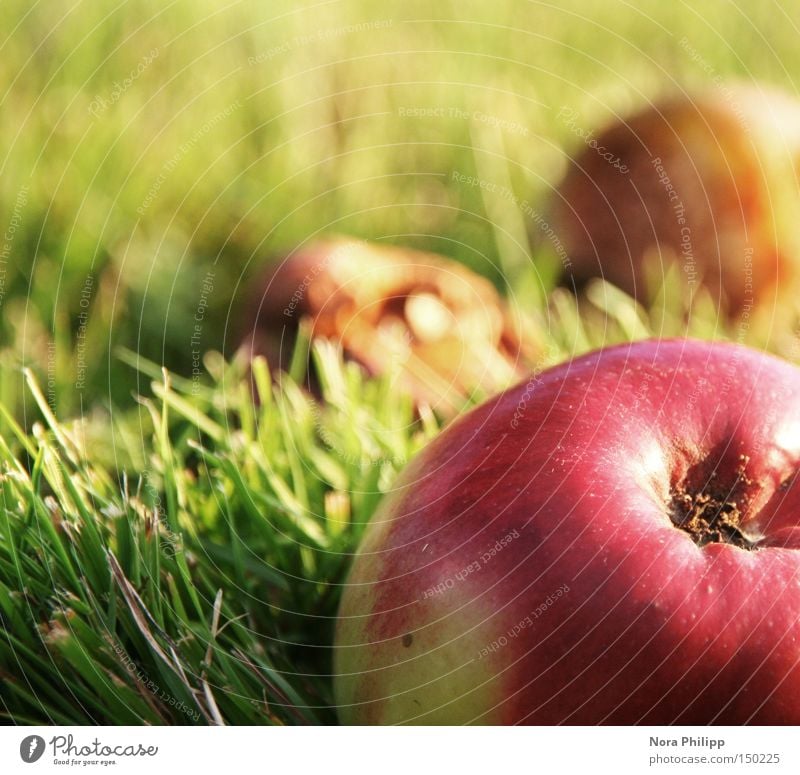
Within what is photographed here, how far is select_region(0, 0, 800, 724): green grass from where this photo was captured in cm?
82

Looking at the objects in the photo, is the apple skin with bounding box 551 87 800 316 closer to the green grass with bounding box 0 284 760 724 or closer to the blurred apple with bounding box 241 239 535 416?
the blurred apple with bounding box 241 239 535 416

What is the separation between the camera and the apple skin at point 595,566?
0.62m

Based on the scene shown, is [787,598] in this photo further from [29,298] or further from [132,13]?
[132,13]

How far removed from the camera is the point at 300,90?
1875mm

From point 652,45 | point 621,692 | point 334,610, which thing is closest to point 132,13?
point 652,45

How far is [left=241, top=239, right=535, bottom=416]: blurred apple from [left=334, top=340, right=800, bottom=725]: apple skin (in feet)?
1.57

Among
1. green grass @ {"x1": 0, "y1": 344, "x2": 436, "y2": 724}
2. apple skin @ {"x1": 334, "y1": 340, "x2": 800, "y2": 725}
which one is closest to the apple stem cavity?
apple skin @ {"x1": 334, "y1": 340, "x2": 800, "y2": 725}

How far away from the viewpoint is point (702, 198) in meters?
1.43

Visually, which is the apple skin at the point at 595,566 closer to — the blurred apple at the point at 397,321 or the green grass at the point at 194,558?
the green grass at the point at 194,558

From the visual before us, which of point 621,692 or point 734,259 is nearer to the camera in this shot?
point 621,692
